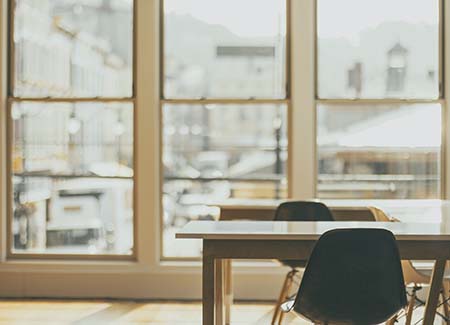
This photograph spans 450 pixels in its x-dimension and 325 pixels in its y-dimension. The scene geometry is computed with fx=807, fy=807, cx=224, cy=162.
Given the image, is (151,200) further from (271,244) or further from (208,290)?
(271,244)

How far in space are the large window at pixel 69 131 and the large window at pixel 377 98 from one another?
159 cm

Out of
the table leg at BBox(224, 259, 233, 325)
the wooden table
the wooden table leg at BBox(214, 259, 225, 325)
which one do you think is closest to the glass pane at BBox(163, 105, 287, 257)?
the table leg at BBox(224, 259, 233, 325)

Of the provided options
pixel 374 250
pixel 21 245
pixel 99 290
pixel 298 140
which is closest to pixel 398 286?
pixel 374 250

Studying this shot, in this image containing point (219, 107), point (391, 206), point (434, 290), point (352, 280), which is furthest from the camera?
point (219, 107)

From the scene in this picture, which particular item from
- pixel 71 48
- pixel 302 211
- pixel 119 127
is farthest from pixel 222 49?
pixel 302 211

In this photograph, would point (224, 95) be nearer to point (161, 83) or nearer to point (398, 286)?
point (161, 83)

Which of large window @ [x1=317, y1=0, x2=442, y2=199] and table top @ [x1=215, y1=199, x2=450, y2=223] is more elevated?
large window @ [x1=317, y1=0, x2=442, y2=199]

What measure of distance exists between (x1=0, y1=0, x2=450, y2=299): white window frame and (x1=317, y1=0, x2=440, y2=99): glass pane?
119 mm

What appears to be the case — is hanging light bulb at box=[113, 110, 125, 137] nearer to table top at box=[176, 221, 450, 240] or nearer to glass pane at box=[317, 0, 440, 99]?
glass pane at box=[317, 0, 440, 99]

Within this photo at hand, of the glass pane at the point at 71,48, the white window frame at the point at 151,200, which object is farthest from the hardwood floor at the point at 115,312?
the glass pane at the point at 71,48

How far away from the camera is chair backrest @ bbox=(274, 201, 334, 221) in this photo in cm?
490

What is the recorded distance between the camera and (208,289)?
11.7ft

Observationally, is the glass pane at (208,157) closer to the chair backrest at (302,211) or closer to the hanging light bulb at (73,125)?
the hanging light bulb at (73,125)

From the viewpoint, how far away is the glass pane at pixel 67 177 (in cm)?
650
